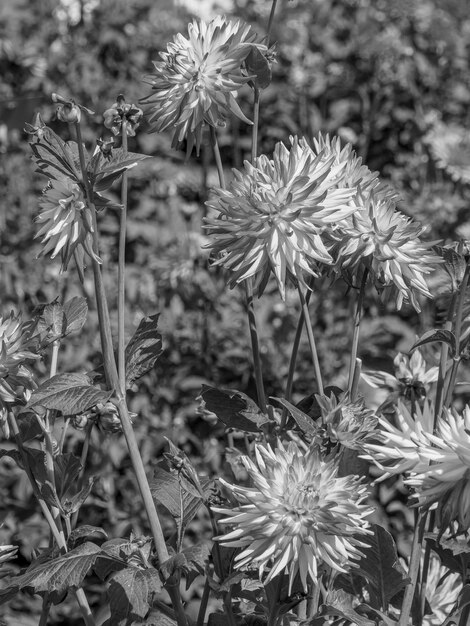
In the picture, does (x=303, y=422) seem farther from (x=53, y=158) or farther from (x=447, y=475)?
(x=53, y=158)

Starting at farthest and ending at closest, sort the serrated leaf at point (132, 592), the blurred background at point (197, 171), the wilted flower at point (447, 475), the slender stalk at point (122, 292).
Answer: the blurred background at point (197, 171)
the slender stalk at point (122, 292)
the serrated leaf at point (132, 592)
the wilted flower at point (447, 475)

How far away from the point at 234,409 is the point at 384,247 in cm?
31

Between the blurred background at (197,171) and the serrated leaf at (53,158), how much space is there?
1.46 meters

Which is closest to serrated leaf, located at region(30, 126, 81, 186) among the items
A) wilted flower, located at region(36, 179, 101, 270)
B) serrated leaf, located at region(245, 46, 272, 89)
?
wilted flower, located at region(36, 179, 101, 270)

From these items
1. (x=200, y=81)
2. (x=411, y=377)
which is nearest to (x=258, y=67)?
(x=200, y=81)

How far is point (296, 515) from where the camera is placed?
996 millimetres

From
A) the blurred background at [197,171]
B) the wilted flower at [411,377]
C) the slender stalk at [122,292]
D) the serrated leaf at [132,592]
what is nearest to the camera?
the serrated leaf at [132,592]

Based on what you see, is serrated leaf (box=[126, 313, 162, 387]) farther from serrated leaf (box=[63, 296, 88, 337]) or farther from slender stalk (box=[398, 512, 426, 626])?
slender stalk (box=[398, 512, 426, 626])

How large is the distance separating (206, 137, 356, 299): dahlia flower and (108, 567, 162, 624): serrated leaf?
369mm

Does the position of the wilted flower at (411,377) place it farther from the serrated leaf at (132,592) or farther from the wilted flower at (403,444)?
the serrated leaf at (132,592)

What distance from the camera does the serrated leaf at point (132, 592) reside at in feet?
3.56

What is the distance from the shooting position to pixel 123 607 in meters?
1.15

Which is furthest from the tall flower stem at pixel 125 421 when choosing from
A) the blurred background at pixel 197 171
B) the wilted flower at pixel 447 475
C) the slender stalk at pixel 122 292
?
the blurred background at pixel 197 171

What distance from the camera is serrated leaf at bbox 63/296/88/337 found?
1.34 m
